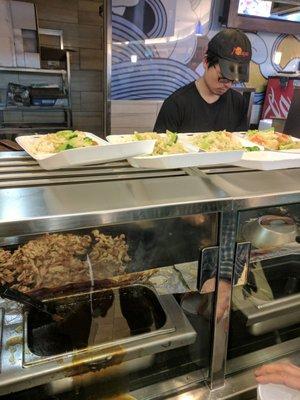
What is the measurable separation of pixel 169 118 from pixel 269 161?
132cm

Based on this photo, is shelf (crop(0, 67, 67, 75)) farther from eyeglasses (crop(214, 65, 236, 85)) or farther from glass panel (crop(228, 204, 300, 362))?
glass panel (crop(228, 204, 300, 362))

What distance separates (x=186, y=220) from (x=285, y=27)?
423cm

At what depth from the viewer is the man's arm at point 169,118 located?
2164mm

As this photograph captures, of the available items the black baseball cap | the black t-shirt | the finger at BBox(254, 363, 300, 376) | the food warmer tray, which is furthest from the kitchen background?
the finger at BBox(254, 363, 300, 376)

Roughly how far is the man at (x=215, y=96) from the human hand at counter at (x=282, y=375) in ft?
5.08

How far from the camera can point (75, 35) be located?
4.21 m

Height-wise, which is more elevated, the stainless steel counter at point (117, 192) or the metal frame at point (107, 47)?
the metal frame at point (107, 47)

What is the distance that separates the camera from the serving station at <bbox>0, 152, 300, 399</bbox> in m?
0.79

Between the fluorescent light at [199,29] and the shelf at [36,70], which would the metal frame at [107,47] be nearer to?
the shelf at [36,70]

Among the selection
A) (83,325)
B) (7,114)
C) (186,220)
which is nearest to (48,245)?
(83,325)

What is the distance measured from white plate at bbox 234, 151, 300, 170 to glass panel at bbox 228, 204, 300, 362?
13cm

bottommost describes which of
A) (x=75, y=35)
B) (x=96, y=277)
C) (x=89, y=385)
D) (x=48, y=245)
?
(x=89, y=385)

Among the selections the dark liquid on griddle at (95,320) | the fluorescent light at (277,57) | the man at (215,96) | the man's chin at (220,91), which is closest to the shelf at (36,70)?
the man at (215,96)

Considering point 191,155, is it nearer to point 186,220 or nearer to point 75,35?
point 186,220
